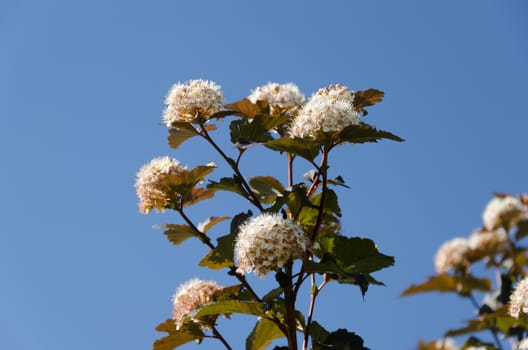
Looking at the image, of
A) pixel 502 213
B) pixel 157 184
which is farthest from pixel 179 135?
pixel 502 213

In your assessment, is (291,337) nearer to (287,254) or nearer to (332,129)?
(287,254)

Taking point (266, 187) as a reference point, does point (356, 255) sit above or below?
below

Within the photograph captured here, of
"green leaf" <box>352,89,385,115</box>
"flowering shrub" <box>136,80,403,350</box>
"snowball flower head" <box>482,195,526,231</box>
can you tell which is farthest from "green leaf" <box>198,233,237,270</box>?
"snowball flower head" <box>482,195,526,231</box>

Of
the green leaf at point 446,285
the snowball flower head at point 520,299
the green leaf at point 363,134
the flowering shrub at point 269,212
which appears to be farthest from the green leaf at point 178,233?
the green leaf at point 446,285

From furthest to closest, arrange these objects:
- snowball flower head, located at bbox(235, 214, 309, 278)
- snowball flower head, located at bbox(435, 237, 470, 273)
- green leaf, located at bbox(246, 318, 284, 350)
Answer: green leaf, located at bbox(246, 318, 284, 350)
snowball flower head, located at bbox(235, 214, 309, 278)
snowball flower head, located at bbox(435, 237, 470, 273)

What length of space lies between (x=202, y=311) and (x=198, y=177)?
61 cm

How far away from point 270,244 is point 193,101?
78cm

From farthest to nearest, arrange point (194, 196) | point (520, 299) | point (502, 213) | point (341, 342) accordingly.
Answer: point (194, 196) → point (341, 342) → point (502, 213) → point (520, 299)

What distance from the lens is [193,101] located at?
2756 mm

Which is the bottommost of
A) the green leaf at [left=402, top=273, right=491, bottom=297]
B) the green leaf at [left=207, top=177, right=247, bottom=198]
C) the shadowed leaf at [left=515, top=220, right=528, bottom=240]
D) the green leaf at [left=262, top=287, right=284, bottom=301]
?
the green leaf at [left=402, top=273, right=491, bottom=297]

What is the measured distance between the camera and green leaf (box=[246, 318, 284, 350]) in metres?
2.77

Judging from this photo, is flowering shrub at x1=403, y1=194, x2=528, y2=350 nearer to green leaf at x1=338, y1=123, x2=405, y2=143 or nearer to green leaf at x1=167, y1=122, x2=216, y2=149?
green leaf at x1=338, y1=123, x2=405, y2=143

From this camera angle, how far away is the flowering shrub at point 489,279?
1216 mm

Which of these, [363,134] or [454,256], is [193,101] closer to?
[363,134]
